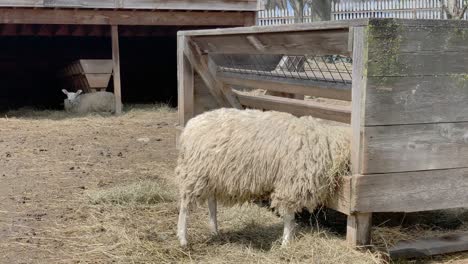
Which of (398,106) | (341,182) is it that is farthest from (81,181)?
(398,106)

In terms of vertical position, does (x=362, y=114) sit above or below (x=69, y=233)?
above

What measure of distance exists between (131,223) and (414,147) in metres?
2.26

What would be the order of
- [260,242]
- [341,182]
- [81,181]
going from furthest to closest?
[81,181] → [260,242] → [341,182]

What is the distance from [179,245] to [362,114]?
62.1 inches

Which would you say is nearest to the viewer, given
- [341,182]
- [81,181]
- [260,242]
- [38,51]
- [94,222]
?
[341,182]

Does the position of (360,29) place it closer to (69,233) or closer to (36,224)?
(69,233)

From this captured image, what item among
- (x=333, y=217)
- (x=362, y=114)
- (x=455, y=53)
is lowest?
(x=333, y=217)

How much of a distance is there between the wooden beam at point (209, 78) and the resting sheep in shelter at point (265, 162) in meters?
1.87

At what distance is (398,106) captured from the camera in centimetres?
394

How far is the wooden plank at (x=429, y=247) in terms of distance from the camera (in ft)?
13.7

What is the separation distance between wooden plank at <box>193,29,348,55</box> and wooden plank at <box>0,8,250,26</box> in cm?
667

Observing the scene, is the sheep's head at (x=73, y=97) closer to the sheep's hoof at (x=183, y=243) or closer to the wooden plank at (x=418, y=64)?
the sheep's hoof at (x=183, y=243)

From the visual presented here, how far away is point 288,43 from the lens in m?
4.50

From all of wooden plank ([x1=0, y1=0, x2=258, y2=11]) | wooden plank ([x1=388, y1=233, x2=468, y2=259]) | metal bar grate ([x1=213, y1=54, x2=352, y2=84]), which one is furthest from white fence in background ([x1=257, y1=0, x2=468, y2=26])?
wooden plank ([x1=388, y1=233, x2=468, y2=259])
